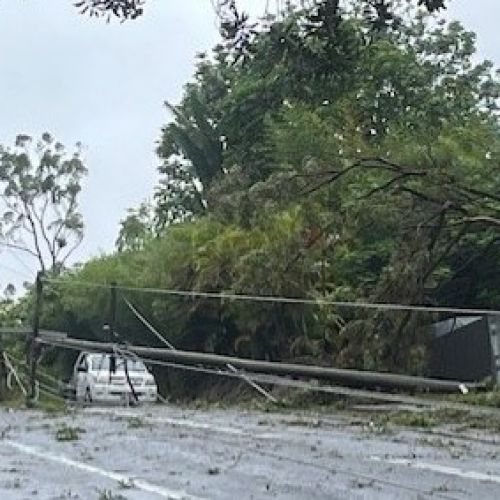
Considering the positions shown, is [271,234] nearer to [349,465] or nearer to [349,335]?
[349,335]

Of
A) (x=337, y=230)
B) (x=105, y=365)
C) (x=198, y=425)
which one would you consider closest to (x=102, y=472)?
(x=198, y=425)

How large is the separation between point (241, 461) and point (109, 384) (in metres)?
14.0

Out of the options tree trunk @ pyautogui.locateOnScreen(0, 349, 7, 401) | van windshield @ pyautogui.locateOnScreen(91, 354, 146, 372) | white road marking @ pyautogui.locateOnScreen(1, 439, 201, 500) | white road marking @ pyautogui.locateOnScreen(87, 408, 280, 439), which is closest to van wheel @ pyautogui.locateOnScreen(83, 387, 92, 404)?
van windshield @ pyautogui.locateOnScreen(91, 354, 146, 372)

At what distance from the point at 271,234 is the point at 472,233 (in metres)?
4.02

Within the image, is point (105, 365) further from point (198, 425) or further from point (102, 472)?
point (102, 472)

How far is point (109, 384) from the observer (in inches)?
896

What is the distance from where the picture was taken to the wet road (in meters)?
7.56

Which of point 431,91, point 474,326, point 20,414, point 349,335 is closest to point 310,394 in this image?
point 349,335

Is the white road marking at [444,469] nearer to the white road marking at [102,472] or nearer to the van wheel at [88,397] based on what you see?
the white road marking at [102,472]

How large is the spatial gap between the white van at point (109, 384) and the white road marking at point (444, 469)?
1356 centimetres

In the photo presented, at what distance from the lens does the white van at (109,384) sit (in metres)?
22.7

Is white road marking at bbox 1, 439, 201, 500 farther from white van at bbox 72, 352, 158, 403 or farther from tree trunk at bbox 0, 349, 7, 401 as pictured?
tree trunk at bbox 0, 349, 7, 401

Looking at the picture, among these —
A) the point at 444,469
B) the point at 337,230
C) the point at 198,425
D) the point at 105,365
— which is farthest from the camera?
the point at 105,365

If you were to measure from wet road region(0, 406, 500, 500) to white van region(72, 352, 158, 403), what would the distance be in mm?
9010
